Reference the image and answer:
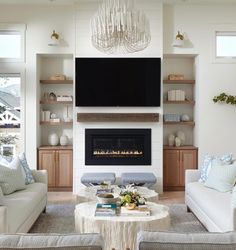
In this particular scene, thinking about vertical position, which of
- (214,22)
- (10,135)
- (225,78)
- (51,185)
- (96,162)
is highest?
(214,22)

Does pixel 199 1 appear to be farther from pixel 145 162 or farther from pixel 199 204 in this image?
pixel 199 204

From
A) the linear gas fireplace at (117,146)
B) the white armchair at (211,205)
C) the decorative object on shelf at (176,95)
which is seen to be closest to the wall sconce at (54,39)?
the linear gas fireplace at (117,146)

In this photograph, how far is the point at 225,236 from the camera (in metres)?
1.68

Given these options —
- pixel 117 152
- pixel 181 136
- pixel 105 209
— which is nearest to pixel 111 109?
pixel 117 152

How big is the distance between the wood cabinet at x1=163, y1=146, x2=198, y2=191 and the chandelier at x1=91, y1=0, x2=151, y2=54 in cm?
275

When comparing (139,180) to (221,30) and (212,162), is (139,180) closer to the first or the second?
(212,162)

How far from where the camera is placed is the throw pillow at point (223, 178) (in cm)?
470

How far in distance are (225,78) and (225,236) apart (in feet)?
18.3

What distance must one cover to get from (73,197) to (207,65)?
3415 millimetres

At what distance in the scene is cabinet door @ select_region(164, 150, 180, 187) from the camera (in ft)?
22.8

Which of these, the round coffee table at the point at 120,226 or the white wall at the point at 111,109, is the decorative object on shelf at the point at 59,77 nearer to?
the white wall at the point at 111,109

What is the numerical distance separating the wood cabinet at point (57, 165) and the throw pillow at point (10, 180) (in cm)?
214

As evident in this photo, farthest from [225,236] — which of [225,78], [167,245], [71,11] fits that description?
[71,11]

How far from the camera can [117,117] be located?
671 cm
